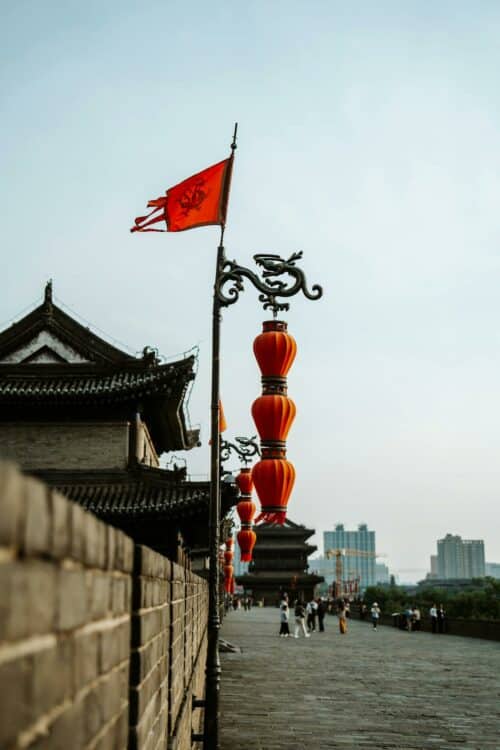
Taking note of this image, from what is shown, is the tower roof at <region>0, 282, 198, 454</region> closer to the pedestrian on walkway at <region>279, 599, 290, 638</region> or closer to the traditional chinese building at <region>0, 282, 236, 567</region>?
the traditional chinese building at <region>0, 282, 236, 567</region>

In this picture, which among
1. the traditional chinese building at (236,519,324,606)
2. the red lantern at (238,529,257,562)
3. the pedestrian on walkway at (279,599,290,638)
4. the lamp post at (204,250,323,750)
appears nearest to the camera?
the lamp post at (204,250,323,750)

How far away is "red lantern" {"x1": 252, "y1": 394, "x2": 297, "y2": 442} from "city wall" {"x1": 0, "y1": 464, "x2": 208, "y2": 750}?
28.0ft

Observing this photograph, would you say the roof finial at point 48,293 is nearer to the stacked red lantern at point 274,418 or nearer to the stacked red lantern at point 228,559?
the stacked red lantern at point 274,418

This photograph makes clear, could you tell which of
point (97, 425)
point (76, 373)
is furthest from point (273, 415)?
point (76, 373)

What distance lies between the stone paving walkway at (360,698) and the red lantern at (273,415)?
4111mm

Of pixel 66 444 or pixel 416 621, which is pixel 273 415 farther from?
pixel 416 621

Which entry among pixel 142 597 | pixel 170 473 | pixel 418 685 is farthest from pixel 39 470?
pixel 142 597

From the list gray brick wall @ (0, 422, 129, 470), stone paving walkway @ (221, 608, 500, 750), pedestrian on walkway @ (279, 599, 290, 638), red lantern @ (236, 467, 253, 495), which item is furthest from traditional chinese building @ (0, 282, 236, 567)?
pedestrian on walkway @ (279, 599, 290, 638)

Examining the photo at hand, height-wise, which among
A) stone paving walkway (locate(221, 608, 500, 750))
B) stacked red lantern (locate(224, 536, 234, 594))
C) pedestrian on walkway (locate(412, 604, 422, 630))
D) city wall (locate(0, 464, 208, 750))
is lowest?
pedestrian on walkway (locate(412, 604, 422, 630))

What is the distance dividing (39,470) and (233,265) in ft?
42.3

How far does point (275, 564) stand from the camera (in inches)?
3841

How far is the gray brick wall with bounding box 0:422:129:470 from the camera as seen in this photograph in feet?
78.2

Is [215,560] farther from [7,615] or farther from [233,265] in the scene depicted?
[7,615]

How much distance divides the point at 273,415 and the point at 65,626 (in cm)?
1019
